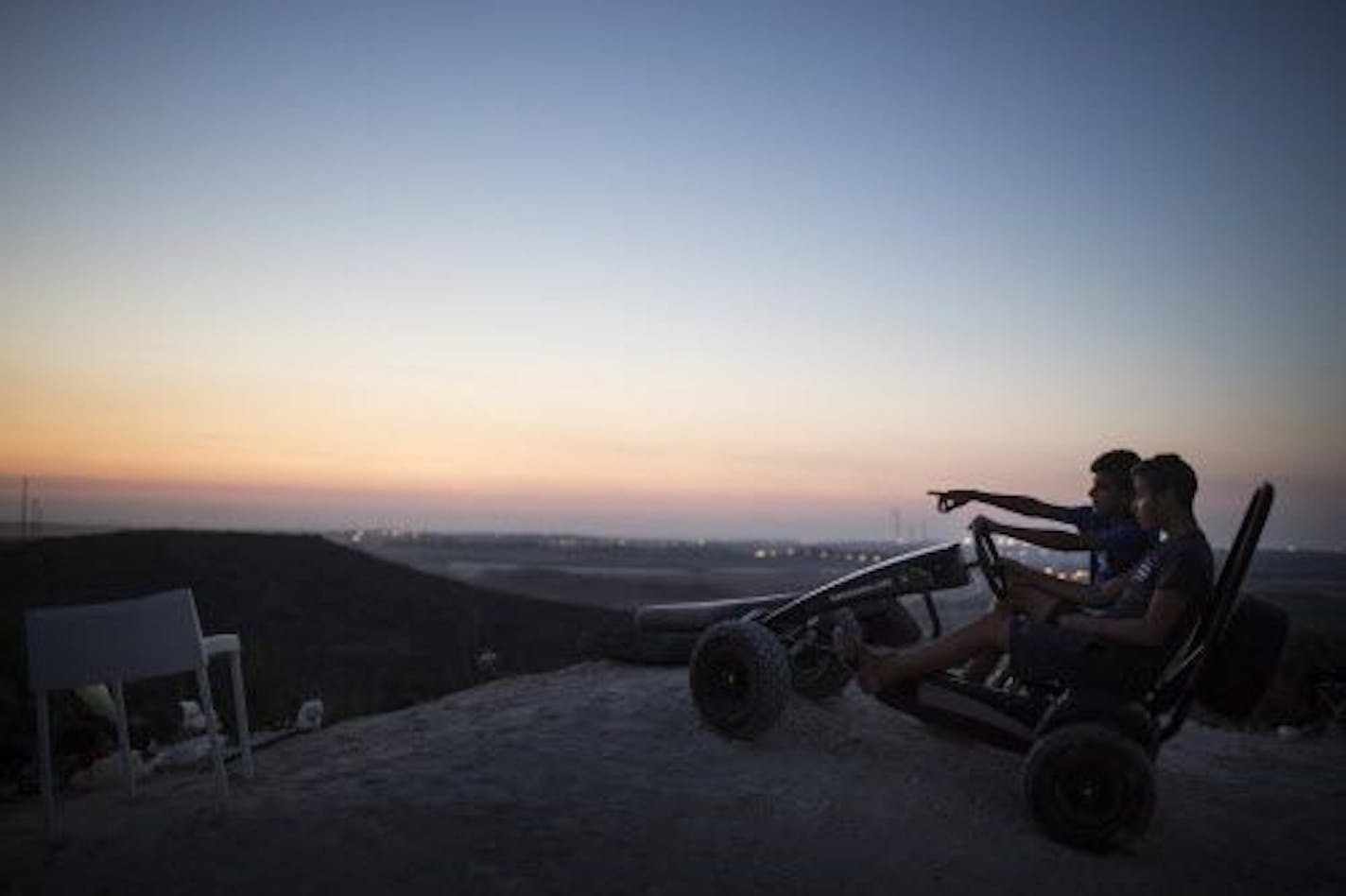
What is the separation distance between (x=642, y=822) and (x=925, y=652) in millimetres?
2197

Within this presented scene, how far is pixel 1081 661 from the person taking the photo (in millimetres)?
5934

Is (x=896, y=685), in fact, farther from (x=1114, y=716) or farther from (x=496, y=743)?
(x=496, y=743)

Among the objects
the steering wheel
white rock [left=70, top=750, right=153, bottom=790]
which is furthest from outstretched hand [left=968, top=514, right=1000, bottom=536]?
white rock [left=70, top=750, right=153, bottom=790]

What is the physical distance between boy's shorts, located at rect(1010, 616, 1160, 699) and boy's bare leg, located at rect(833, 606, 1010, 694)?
224 mm

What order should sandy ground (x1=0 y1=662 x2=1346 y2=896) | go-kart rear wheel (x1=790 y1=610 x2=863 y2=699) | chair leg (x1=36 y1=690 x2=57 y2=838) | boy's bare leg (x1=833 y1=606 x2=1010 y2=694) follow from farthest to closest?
go-kart rear wheel (x1=790 y1=610 x2=863 y2=699), boy's bare leg (x1=833 y1=606 x2=1010 y2=694), chair leg (x1=36 y1=690 x2=57 y2=838), sandy ground (x1=0 y1=662 x2=1346 y2=896)

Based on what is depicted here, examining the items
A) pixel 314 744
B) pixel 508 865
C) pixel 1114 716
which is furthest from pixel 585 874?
pixel 314 744

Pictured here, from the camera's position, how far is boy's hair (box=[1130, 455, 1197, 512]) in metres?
5.97

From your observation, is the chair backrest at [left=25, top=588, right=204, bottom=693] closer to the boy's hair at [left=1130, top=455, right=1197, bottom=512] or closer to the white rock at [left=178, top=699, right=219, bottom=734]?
the white rock at [left=178, top=699, right=219, bottom=734]

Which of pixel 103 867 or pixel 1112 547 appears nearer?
pixel 103 867

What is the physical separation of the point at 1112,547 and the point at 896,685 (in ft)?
6.70

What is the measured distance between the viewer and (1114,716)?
19.5ft

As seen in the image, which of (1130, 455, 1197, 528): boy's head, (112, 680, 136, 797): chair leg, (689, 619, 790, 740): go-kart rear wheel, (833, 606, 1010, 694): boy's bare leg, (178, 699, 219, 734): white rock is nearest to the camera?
(1130, 455, 1197, 528): boy's head

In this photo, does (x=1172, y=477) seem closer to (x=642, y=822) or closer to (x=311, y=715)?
(x=642, y=822)

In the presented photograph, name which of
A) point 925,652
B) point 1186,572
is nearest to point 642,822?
point 925,652
